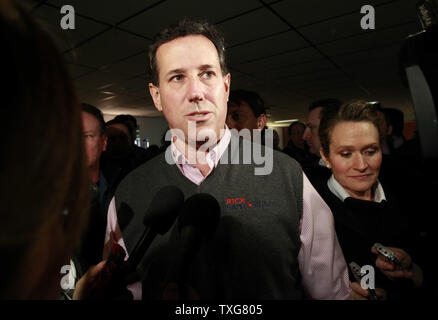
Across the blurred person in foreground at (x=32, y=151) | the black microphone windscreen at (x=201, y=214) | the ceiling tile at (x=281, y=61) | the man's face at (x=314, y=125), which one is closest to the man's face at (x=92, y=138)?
the black microphone windscreen at (x=201, y=214)

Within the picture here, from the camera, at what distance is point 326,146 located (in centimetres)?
125

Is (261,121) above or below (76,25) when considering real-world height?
below

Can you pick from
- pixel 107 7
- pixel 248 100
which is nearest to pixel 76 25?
pixel 107 7

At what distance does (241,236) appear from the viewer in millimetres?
722

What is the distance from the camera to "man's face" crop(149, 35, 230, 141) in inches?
30.2

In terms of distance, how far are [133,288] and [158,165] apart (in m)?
0.47

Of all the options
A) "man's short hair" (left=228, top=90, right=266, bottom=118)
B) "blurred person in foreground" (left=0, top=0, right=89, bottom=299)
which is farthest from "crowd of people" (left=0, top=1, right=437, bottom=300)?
"man's short hair" (left=228, top=90, right=266, bottom=118)

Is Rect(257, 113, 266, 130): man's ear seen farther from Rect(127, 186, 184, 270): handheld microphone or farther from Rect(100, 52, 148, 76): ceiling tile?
Rect(100, 52, 148, 76): ceiling tile

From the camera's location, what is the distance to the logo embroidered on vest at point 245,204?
748 millimetres

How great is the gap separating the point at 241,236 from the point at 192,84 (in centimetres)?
53

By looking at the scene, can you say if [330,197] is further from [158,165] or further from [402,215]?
[158,165]

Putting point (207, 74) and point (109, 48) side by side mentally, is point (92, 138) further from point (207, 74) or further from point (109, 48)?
point (109, 48)

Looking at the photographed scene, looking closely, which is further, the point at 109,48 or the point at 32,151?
the point at 109,48

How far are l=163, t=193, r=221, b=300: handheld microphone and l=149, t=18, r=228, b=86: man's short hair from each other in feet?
1.70
